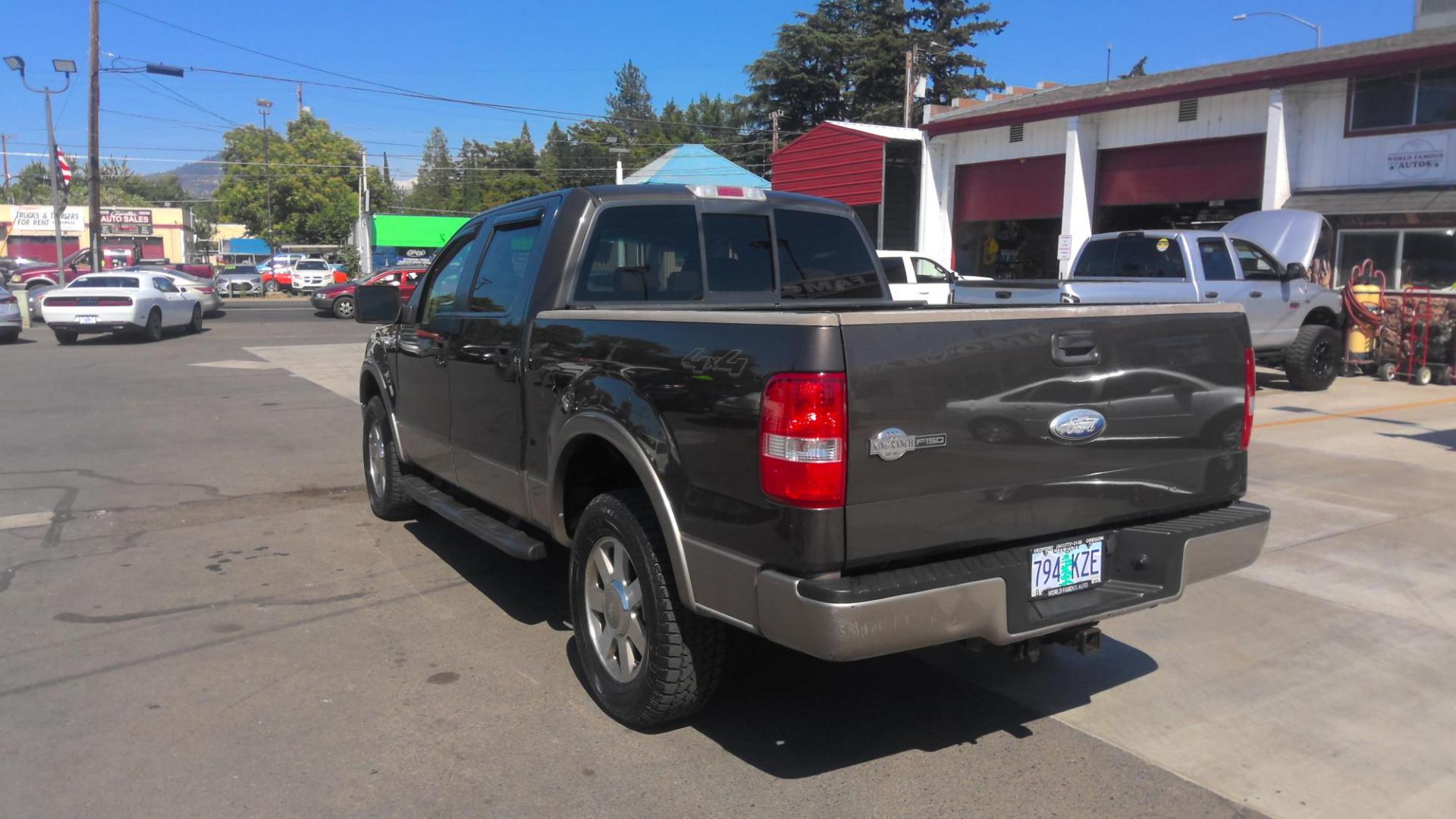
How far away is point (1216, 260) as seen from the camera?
42.1 feet

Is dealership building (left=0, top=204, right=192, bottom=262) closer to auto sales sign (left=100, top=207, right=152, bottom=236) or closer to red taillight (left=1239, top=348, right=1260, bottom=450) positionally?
auto sales sign (left=100, top=207, right=152, bottom=236)

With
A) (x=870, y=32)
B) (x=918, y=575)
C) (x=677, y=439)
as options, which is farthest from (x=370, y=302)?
(x=870, y=32)

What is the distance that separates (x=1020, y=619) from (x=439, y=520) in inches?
194

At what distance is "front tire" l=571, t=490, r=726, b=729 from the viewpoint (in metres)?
3.69

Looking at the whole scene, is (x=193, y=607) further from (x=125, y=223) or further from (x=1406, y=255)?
(x=125, y=223)

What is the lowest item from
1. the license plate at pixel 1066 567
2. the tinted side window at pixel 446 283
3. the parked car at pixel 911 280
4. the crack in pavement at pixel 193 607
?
the crack in pavement at pixel 193 607

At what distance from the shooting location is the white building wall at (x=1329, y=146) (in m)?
17.3

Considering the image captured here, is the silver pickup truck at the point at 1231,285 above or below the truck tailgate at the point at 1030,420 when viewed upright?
above

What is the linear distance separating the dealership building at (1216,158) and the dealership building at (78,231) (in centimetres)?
5796

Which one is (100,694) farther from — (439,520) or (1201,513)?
(1201,513)

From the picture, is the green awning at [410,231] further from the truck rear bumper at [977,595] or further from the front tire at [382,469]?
the truck rear bumper at [977,595]

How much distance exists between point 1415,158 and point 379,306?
17.0 metres

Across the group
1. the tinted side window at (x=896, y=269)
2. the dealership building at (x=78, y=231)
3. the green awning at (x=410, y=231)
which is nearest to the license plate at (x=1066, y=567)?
the tinted side window at (x=896, y=269)

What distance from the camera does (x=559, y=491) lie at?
436cm
